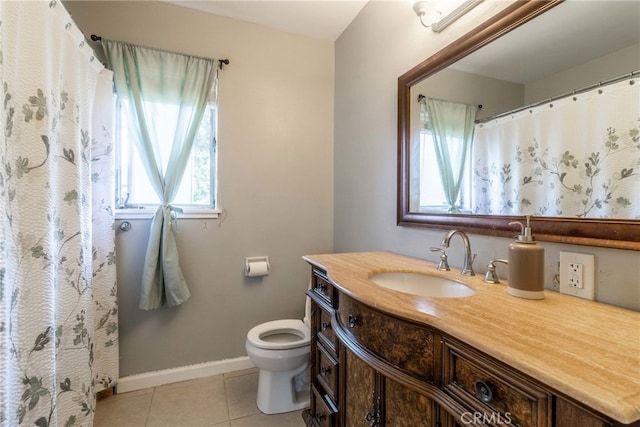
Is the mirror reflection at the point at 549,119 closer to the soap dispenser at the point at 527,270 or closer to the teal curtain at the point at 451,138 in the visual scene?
the teal curtain at the point at 451,138

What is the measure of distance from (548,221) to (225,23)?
2.24m

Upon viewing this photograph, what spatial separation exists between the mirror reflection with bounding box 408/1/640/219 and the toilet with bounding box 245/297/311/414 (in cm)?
109

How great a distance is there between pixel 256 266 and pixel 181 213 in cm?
62

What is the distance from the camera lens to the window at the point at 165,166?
1861 millimetres

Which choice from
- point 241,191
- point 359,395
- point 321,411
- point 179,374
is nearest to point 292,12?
point 241,191

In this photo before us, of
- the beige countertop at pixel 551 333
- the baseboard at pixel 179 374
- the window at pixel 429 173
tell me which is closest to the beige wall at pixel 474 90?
the window at pixel 429 173

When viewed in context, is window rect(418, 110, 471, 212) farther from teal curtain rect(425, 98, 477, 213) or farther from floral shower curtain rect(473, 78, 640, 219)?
floral shower curtain rect(473, 78, 640, 219)

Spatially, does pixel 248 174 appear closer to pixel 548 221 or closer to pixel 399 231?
pixel 399 231

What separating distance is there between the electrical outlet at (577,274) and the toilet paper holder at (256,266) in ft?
5.45

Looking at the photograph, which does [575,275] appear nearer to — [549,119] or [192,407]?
[549,119]

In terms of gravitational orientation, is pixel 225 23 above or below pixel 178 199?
above

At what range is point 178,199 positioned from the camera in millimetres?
1988

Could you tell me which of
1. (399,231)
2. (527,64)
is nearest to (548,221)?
(527,64)

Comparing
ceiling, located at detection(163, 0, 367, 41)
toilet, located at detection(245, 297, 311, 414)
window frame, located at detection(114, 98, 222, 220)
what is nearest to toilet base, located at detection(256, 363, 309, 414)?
toilet, located at detection(245, 297, 311, 414)
